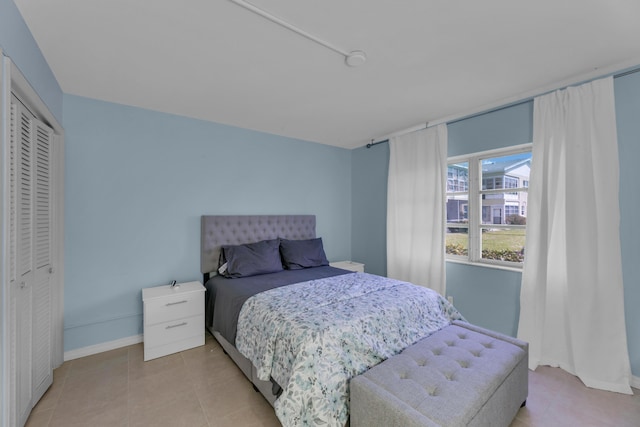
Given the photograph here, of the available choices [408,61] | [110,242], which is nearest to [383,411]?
[408,61]

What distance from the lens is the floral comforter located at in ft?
4.74

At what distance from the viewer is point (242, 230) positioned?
10.8ft

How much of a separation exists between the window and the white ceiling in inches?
23.4

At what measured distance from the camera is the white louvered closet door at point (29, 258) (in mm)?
1447

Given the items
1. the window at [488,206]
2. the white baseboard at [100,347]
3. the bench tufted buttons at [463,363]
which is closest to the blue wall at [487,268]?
the window at [488,206]

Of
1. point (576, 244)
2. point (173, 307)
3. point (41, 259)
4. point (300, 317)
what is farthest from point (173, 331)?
point (576, 244)

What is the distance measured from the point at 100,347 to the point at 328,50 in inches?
128

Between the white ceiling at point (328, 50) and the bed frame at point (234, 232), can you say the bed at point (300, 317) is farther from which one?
the white ceiling at point (328, 50)

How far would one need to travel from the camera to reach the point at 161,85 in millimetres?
2277

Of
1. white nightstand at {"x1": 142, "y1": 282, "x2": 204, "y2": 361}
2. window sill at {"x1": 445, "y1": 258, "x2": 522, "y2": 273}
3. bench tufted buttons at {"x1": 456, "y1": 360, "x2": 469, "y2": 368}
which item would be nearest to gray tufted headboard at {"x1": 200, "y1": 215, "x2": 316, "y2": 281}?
white nightstand at {"x1": 142, "y1": 282, "x2": 204, "y2": 361}

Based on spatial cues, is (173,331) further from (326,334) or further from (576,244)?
(576,244)

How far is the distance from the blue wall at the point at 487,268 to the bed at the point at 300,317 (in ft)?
2.53

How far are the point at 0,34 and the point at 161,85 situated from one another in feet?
3.41

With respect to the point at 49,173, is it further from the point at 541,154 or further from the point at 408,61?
the point at 541,154
